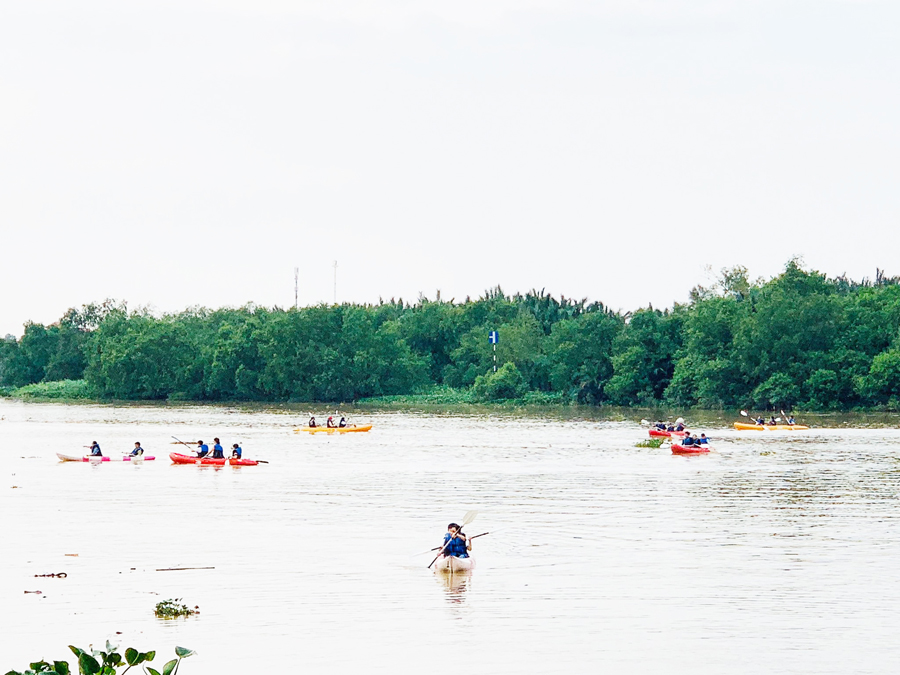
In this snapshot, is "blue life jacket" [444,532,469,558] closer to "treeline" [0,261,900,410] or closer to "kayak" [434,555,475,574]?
"kayak" [434,555,475,574]

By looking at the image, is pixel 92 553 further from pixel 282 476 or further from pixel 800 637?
pixel 282 476

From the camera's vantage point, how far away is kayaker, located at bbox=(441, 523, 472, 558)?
23.7 meters

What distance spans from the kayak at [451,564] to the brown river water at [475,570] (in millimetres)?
375

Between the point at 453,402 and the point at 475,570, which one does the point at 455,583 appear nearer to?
the point at 475,570

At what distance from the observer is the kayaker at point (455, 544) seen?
2366 centimetres

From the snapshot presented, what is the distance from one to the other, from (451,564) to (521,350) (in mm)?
115199

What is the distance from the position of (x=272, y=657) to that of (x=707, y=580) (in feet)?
30.6

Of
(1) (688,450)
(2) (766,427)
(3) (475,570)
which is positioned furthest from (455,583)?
(2) (766,427)

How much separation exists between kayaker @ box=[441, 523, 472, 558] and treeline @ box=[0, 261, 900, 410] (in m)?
83.3

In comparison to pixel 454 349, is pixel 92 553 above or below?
below

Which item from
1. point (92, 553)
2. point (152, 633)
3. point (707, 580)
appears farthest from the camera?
point (92, 553)

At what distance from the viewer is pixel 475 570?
24.1 metres

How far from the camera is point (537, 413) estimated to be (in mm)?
108812

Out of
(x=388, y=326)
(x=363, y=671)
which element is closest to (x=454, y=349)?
(x=388, y=326)
